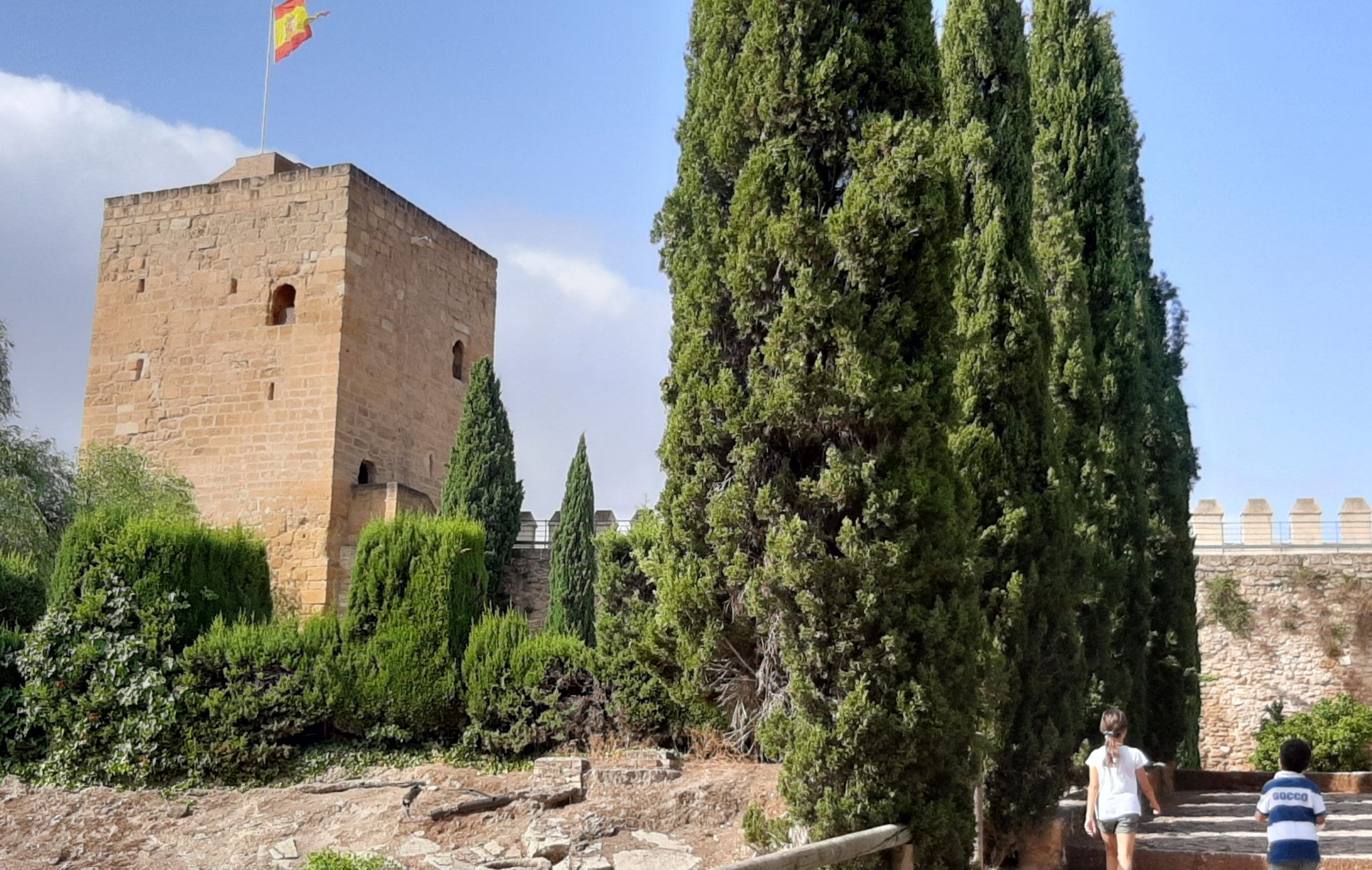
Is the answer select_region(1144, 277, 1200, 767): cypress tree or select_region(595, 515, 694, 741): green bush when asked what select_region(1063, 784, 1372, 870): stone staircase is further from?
select_region(595, 515, 694, 741): green bush

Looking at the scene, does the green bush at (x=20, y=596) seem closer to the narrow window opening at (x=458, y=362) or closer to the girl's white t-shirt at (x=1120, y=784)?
the narrow window opening at (x=458, y=362)

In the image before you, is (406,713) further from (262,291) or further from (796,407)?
(262,291)

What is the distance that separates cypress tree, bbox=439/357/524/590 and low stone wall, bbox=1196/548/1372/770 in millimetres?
10615

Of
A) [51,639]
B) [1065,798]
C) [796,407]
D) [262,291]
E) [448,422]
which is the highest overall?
[262,291]

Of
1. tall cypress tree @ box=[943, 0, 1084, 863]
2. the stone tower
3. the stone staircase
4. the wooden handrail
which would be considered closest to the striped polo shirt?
the wooden handrail

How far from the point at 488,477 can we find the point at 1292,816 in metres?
14.1

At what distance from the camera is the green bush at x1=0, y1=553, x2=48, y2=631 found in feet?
46.9

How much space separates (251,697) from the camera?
39.2 ft

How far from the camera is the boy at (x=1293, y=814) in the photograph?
6.09 meters

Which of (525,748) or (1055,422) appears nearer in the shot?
(1055,422)

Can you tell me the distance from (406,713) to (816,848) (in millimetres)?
7475

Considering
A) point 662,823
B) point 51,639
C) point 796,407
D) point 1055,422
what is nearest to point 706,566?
point 796,407

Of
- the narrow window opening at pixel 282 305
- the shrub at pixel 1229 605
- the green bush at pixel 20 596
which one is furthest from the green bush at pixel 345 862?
the shrub at pixel 1229 605

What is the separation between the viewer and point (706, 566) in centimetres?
706
